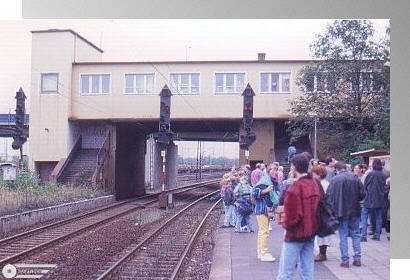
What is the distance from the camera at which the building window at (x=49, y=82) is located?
11344 mm

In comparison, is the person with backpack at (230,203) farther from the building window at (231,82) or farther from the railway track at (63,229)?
the railway track at (63,229)

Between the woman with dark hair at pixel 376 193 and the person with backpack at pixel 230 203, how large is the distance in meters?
3.21

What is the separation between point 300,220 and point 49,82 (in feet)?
23.1

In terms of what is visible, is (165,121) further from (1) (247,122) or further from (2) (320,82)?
(2) (320,82)

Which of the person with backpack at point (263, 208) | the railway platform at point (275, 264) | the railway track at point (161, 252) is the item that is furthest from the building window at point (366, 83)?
the railway track at point (161, 252)

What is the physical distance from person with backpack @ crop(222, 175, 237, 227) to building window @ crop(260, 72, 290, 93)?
1.89 m

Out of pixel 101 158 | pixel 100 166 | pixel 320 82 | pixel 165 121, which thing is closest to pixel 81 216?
pixel 100 166

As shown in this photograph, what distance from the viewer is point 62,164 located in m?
11.6

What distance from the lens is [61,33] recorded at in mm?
9766

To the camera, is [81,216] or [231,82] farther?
[81,216]

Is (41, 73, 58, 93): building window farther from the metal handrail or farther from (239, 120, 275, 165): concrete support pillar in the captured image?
(239, 120, 275, 165): concrete support pillar

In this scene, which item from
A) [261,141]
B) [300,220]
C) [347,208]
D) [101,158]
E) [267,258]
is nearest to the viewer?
[300,220]

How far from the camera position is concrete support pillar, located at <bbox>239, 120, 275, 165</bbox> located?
38.8 ft

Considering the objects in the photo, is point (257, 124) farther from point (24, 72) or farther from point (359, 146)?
point (24, 72)
